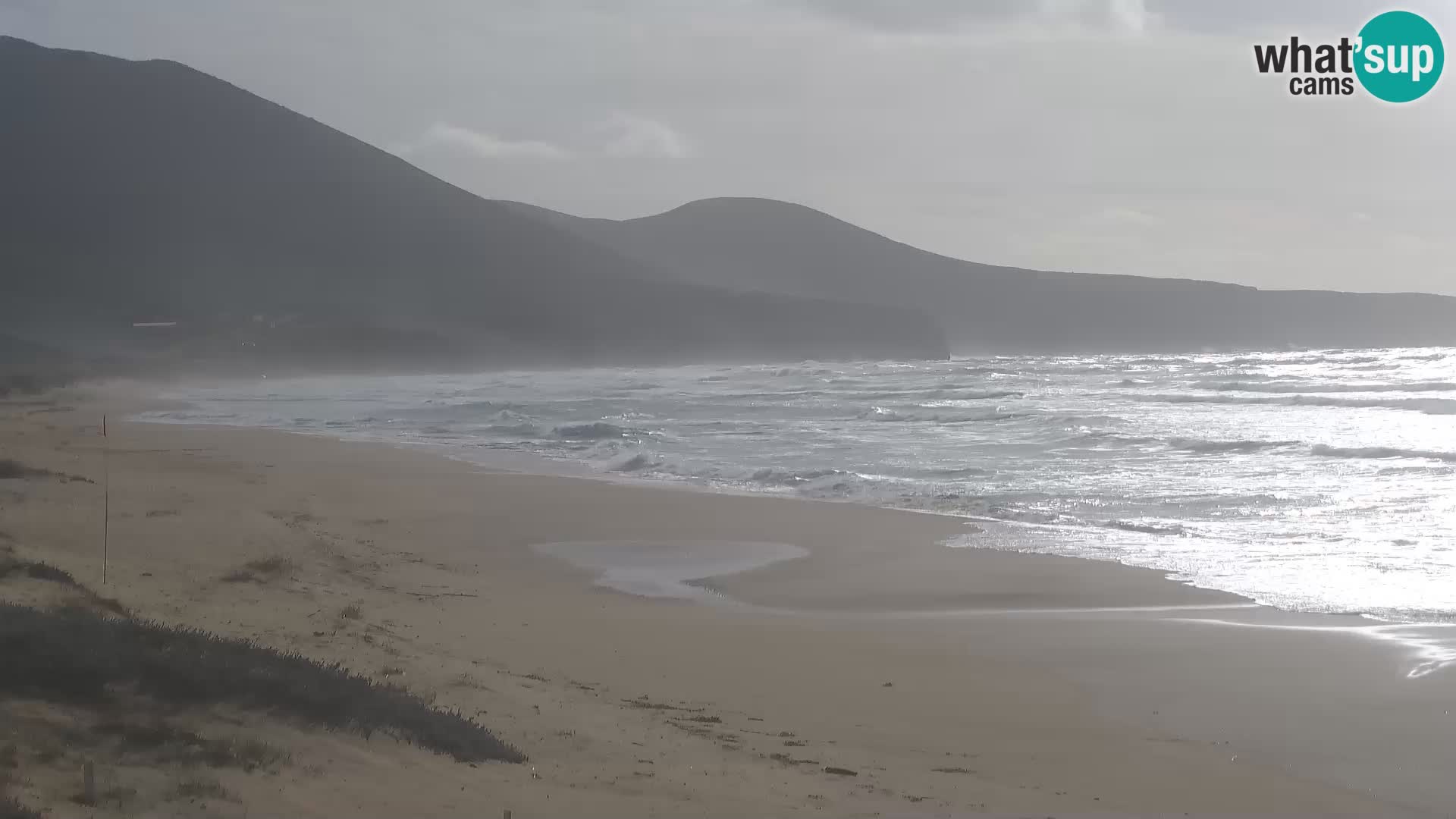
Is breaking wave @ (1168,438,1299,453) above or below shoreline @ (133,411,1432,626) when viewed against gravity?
above

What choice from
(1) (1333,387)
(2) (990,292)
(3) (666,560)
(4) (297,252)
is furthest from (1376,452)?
(2) (990,292)

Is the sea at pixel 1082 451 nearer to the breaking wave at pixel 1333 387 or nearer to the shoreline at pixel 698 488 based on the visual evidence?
the shoreline at pixel 698 488

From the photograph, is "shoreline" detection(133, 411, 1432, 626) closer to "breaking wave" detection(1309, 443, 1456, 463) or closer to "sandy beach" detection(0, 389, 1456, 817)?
"sandy beach" detection(0, 389, 1456, 817)

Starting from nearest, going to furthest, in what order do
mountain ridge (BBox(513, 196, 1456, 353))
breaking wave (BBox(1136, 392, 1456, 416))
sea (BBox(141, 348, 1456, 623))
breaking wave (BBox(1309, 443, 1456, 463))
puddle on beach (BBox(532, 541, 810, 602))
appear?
puddle on beach (BBox(532, 541, 810, 602)), sea (BBox(141, 348, 1456, 623)), breaking wave (BBox(1309, 443, 1456, 463)), breaking wave (BBox(1136, 392, 1456, 416)), mountain ridge (BBox(513, 196, 1456, 353))

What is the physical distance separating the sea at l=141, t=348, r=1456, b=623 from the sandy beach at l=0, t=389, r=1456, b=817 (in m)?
1.35

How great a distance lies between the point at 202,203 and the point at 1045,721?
12252 centimetres

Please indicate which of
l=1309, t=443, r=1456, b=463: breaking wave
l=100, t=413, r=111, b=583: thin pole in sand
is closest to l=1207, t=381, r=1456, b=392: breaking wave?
l=1309, t=443, r=1456, b=463: breaking wave

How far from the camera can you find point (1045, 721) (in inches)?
219

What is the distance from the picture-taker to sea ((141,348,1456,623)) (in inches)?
394

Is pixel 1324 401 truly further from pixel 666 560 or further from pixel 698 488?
pixel 666 560

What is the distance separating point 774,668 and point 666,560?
3.87 metres

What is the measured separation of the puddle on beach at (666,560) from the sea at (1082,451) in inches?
76.1

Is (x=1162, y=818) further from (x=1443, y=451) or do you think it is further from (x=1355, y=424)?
(x=1355, y=424)

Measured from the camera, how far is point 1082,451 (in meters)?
18.6
